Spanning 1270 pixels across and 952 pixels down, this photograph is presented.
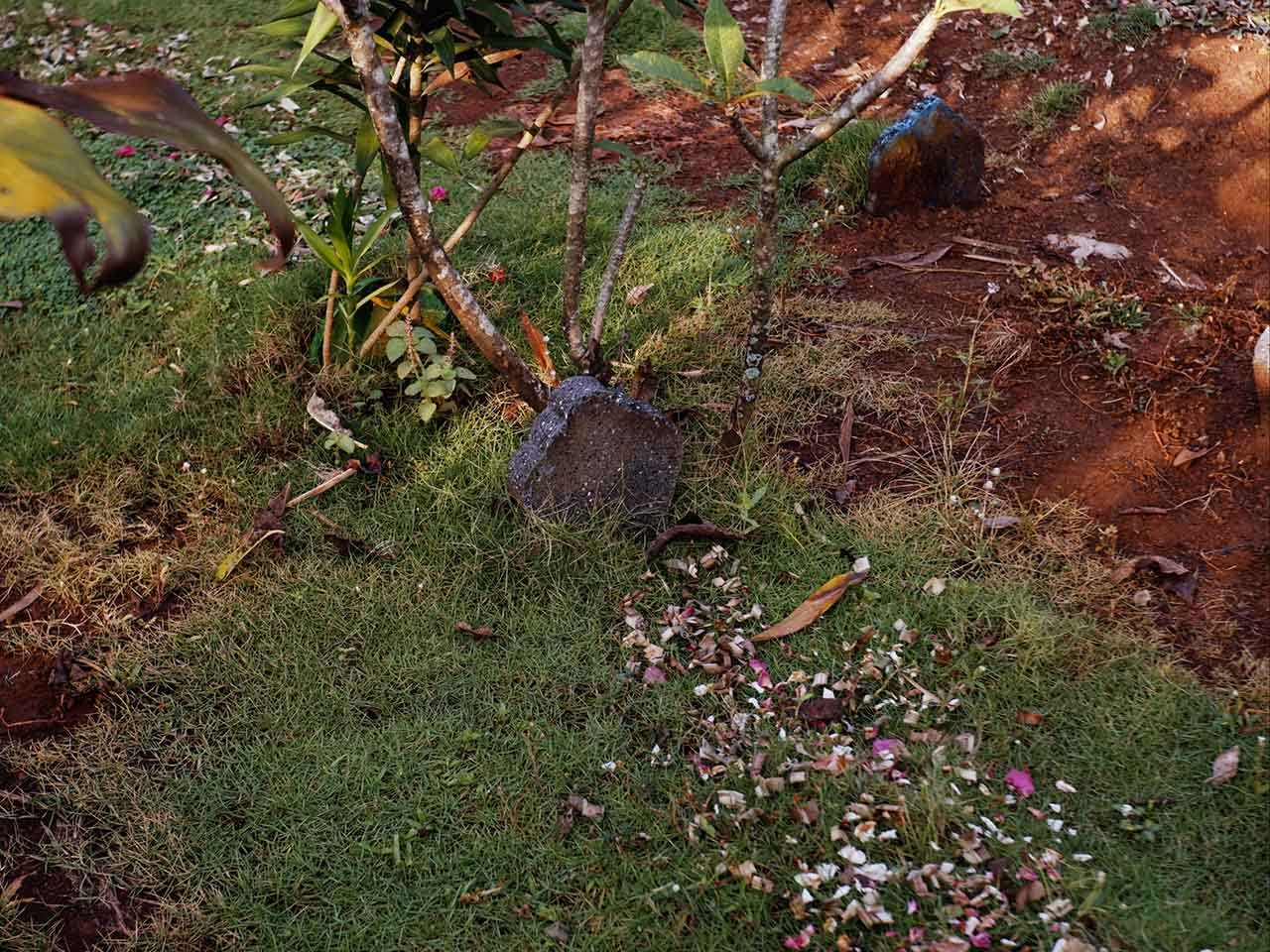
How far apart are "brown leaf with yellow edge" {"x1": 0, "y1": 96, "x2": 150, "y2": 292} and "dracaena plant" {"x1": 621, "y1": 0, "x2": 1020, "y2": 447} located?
110cm

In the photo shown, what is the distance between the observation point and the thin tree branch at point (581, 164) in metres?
2.58

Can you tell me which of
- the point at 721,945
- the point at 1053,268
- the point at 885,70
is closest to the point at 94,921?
the point at 721,945

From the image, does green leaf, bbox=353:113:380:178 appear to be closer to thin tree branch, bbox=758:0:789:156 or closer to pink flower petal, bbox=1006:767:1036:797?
thin tree branch, bbox=758:0:789:156

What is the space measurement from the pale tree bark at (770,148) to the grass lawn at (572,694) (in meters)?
0.23

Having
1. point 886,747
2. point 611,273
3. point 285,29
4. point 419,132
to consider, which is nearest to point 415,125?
point 419,132

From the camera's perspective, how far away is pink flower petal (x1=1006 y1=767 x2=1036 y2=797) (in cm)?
225

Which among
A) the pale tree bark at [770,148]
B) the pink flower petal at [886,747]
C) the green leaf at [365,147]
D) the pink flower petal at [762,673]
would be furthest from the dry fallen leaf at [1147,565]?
the green leaf at [365,147]

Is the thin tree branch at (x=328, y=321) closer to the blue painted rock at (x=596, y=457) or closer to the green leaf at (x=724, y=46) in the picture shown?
the blue painted rock at (x=596, y=457)

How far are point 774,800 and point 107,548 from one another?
6.22ft

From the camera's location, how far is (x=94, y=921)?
7.11 feet

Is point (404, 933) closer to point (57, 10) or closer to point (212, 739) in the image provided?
point (212, 739)

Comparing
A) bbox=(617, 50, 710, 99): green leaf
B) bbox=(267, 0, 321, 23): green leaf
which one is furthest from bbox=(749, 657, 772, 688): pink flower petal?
bbox=(267, 0, 321, 23): green leaf

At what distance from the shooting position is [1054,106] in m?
4.60

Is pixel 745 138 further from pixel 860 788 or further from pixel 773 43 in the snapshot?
pixel 860 788
